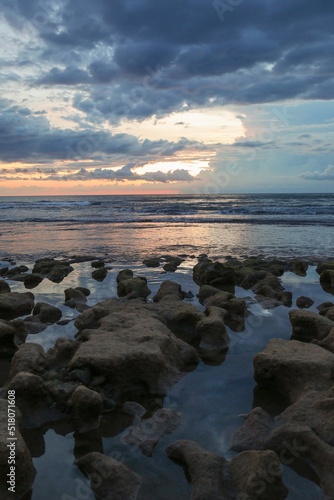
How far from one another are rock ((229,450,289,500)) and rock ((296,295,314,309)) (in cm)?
661

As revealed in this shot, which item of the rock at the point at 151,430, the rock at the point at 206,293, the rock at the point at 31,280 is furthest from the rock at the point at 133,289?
the rock at the point at 151,430

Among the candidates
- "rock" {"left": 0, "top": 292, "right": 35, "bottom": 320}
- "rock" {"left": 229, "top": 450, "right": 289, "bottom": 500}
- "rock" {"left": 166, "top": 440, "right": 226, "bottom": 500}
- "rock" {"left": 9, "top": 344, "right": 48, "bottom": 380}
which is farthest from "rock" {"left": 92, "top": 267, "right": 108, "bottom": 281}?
"rock" {"left": 229, "top": 450, "right": 289, "bottom": 500}

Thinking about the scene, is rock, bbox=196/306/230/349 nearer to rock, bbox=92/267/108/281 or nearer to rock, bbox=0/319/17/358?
rock, bbox=0/319/17/358

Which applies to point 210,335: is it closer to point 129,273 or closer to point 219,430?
point 219,430

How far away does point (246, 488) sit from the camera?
12.8 ft

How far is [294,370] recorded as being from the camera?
232 inches

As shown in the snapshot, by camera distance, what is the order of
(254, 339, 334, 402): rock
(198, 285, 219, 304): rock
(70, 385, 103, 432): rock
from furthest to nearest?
(198, 285, 219, 304): rock < (254, 339, 334, 402): rock < (70, 385, 103, 432): rock

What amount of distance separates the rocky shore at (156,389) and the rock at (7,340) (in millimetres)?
17

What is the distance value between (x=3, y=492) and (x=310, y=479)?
9.32 feet

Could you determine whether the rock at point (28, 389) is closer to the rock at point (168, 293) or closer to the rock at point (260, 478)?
the rock at point (260, 478)

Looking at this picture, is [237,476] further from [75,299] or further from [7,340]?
[75,299]

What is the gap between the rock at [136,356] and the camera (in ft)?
19.7

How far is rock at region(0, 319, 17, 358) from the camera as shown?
24.1 feet

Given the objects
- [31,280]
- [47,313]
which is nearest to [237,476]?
[47,313]
